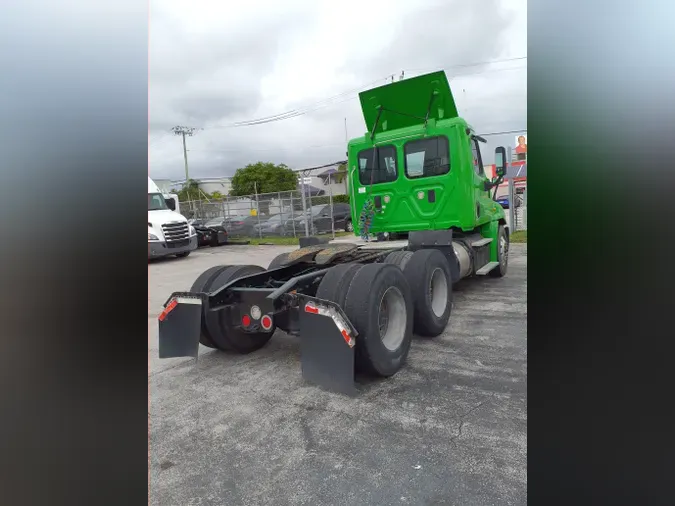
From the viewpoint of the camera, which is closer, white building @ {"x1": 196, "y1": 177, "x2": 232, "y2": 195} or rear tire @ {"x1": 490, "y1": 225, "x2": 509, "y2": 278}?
rear tire @ {"x1": 490, "y1": 225, "x2": 509, "y2": 278}

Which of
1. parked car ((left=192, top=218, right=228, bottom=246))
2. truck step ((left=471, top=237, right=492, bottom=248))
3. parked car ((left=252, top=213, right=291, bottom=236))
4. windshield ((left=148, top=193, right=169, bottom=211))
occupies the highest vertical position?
windshield ((left=148, top=193, right=169, bottom=211))

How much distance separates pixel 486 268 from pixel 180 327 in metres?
5.16

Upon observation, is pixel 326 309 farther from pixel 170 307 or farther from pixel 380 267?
pixel 170 307

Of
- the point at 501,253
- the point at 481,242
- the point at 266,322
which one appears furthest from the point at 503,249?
the point at 266,322

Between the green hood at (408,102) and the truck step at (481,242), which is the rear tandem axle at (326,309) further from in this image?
the green hood at (408,102)

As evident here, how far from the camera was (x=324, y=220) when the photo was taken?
21094 mm

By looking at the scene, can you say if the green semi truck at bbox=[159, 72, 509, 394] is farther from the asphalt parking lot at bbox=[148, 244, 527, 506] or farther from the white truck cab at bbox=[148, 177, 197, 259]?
the white truck cab at bbox=[148, 177, 197, 259]

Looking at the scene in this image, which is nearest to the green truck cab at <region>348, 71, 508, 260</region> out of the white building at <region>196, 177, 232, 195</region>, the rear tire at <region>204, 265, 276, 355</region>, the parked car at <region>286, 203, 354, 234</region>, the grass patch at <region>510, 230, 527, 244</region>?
the rear tire at <region>204, 265, 276, 355</region>

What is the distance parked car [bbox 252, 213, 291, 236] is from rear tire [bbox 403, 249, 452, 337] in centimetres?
1652

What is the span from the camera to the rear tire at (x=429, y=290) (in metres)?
4.75

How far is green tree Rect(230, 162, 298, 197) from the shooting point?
46638 millimetres

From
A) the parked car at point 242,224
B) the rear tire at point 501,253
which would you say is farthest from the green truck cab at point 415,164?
the parked car at point 242,224
